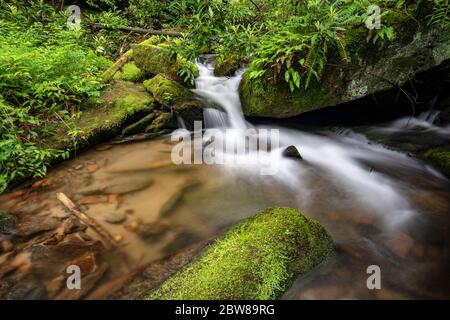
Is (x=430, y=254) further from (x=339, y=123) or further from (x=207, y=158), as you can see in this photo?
(x=339, y=123)

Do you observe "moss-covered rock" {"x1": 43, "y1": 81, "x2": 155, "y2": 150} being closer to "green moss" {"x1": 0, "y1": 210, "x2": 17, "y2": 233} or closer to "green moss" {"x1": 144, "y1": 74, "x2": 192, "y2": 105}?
"green moss" {"x1": 144, "y1": 74, "x2": 192, "y2": 105}

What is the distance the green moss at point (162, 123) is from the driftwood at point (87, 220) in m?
2.31

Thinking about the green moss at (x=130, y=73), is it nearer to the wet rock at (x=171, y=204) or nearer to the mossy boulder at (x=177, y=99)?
the mossy boulder at (x=177, y=99)

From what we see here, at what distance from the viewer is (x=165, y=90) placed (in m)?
6.06

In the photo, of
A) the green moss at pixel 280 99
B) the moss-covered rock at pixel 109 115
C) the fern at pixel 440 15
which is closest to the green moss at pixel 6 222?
the moss-covered rock at pixel 109 115

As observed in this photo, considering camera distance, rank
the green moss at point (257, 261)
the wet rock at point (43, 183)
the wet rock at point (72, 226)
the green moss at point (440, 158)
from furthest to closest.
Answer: the green moss at point (440, 158) → the wet rock at point (43, 183) → the wet rock at point (72, 226) → the green moss at point (257, 261)

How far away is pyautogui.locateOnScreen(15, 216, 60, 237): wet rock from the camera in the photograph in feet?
9.95

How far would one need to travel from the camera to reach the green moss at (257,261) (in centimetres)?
214

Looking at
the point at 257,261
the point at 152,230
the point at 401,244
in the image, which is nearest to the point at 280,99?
the point at 401,244

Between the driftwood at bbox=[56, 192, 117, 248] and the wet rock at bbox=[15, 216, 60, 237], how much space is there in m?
0.22

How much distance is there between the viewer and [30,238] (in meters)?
2.96

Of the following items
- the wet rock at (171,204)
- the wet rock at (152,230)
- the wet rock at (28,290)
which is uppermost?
the wet rock at (171,204)

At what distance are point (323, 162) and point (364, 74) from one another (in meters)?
1.84

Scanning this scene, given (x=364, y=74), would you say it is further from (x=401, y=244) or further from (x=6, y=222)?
(x=6, y=222)
